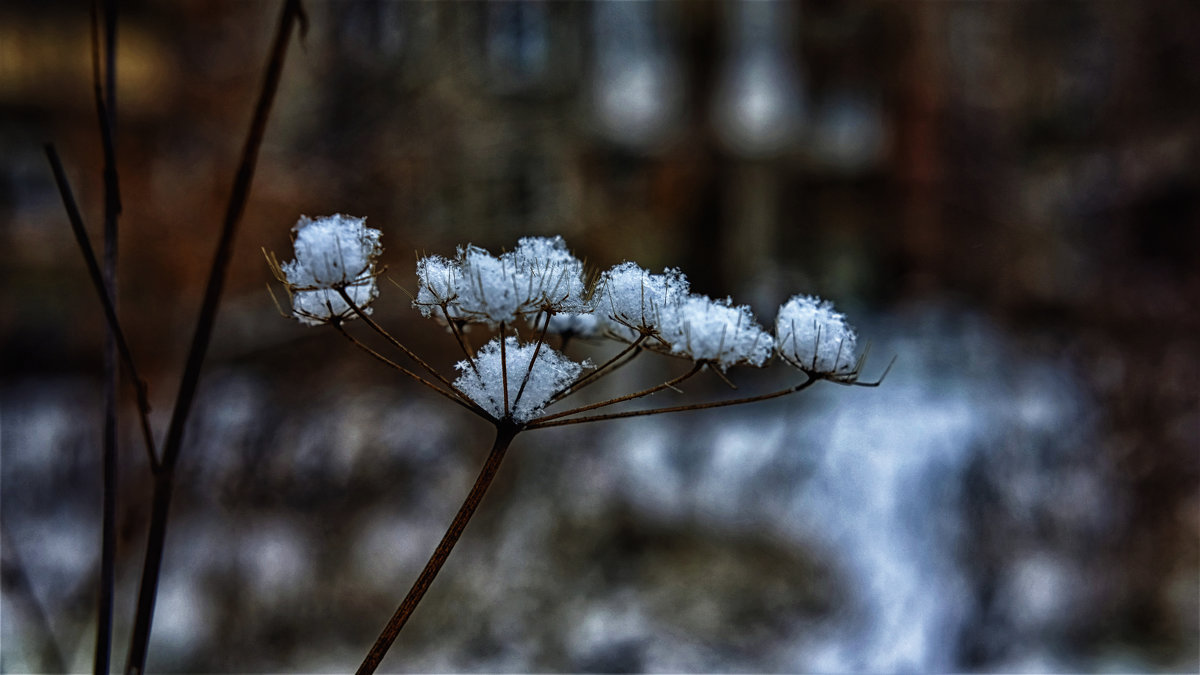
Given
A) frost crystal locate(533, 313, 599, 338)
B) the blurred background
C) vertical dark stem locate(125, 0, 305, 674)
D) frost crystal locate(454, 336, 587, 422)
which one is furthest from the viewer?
the blurred background

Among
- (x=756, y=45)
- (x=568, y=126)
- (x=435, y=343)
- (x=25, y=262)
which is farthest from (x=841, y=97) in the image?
(x=25, y=262)

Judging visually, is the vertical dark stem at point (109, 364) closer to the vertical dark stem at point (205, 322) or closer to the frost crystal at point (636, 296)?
the vertical dark stem at point (205, 322)

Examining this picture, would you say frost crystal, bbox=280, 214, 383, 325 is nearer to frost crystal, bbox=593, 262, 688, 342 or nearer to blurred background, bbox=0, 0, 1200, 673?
frost crystal, bbox=593, 262, 688, 342

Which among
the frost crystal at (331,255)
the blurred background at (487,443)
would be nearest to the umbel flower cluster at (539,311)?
the frost crystal at (331,255)

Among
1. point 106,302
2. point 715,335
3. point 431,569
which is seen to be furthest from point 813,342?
point 106,302

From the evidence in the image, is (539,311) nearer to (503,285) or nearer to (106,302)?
(503,285)

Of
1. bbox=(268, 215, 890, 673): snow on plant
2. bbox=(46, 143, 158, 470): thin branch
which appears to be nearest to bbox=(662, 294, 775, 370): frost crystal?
bbox=(268, 215, 890, 673): snow on plant

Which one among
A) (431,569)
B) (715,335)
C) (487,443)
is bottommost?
(431,569)
